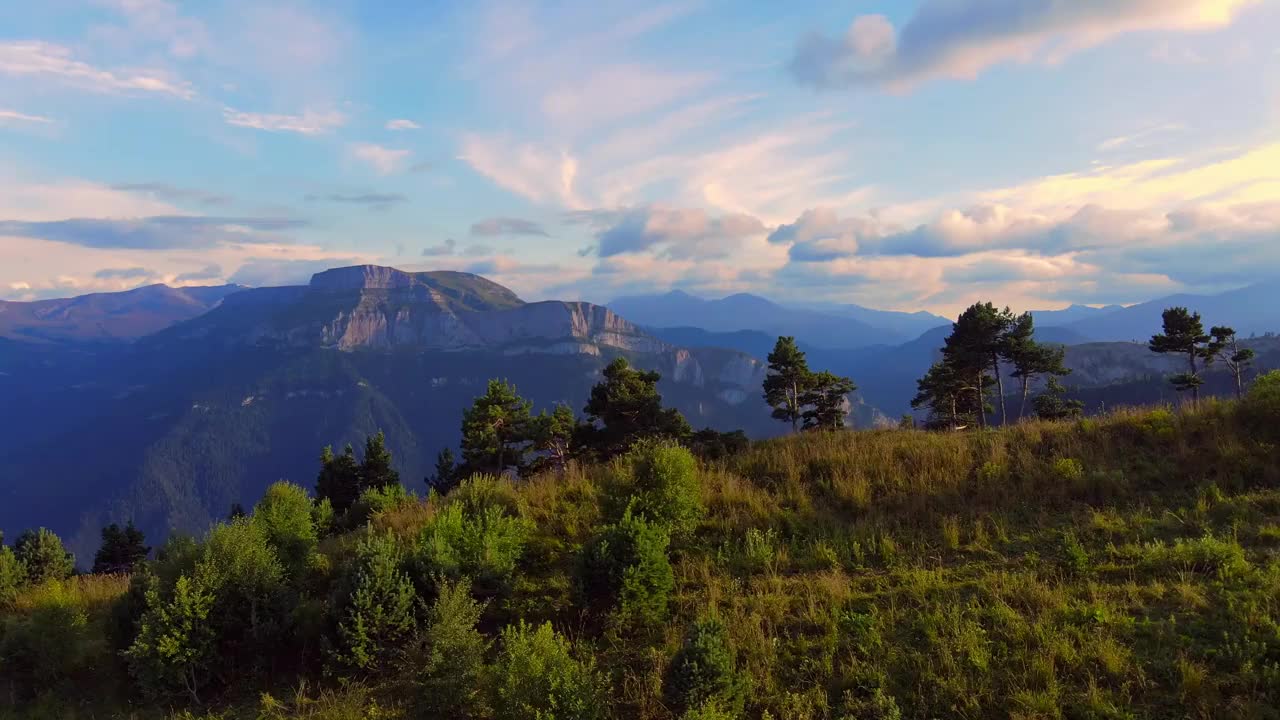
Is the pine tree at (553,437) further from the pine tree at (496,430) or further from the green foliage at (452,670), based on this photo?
the green foliage at (452,670)

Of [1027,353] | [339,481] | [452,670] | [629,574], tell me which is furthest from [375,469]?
[1027,353]

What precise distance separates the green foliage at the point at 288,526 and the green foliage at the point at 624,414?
1717cm

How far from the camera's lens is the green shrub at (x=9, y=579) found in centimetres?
1105

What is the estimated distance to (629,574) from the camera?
22.6ft

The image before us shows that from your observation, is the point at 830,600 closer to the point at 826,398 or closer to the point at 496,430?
the point at 496,430

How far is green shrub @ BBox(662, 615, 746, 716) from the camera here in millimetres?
5074

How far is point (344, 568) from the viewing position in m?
7.18

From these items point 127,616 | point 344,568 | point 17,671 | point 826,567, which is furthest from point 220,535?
point 826,567

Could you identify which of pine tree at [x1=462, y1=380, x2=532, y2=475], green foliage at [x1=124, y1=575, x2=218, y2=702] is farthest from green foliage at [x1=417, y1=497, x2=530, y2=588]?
pine tree at [x1=462, y1=380, x2=532, y2=475]

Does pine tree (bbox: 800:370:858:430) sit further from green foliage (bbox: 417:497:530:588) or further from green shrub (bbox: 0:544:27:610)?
green shrub (bbox: 0:544:27:610)

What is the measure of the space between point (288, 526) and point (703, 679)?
10180 millimetres

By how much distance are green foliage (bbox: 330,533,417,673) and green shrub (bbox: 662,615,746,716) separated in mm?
3338

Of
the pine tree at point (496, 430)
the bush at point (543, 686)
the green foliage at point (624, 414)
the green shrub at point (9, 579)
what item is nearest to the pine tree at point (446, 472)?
the pine tree at point (496, 430)

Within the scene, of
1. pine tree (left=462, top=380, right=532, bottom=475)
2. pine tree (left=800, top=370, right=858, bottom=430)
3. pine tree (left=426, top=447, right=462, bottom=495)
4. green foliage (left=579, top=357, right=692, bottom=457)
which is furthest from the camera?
pine tree (left=426, top=447, right=462, bottom=495)
